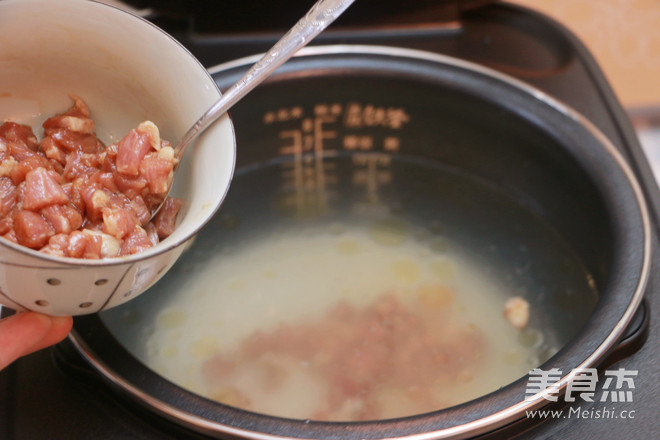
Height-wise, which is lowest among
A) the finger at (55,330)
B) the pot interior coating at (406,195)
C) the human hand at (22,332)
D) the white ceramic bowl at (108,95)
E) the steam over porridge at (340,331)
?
the steam over porridge at (340,331)

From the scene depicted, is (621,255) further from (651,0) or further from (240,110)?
(651,0)

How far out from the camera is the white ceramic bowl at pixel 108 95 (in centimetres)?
64

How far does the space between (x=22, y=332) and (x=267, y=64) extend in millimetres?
389

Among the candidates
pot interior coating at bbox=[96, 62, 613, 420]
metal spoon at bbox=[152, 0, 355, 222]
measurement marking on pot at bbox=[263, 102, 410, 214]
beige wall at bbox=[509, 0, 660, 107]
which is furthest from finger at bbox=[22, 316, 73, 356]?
beige wall at bbox=[509, 0, 660, 107]

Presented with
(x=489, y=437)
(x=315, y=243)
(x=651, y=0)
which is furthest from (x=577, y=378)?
(x=651, y=0)

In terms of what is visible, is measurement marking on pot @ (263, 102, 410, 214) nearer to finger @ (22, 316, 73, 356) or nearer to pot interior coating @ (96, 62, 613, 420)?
pot interior coating @ (96, 62, 613, 420)

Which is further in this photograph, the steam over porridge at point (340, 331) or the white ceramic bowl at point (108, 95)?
the steam over porridge at point (340, 331)

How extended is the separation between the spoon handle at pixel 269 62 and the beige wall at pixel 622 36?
4.13 feet

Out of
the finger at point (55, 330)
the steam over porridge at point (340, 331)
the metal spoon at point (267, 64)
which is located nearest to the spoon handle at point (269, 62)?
the metal spoon at point (267, 64)

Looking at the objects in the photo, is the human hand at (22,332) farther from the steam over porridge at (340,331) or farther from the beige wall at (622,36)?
the beige wall at (622,36)

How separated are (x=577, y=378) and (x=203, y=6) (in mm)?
920

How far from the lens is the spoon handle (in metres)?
0.74

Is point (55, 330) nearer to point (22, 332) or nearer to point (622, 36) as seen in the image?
point (22, 332)

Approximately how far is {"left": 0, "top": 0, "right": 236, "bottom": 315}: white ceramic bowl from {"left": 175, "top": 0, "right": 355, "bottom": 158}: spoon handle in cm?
1
